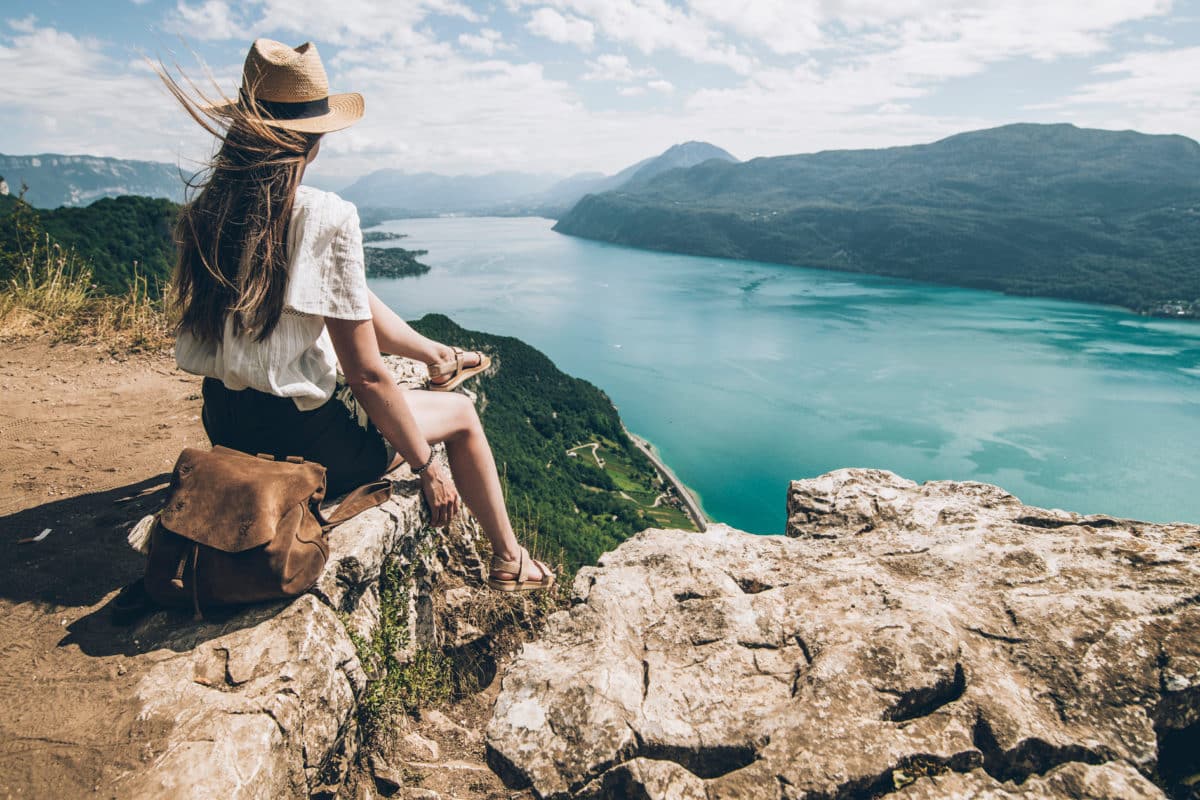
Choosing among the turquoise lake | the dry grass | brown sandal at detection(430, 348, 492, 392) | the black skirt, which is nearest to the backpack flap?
the black skirt

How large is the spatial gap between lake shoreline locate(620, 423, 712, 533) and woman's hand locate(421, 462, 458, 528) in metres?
28.5

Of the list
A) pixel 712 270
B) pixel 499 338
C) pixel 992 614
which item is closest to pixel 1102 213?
pixel 712 270

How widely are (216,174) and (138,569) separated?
1658mm

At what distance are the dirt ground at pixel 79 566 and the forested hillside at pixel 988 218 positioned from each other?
92.8 meters

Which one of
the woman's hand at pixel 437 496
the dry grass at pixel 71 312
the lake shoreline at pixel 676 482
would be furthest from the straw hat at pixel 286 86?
the lake shoreline at pixel 676 482

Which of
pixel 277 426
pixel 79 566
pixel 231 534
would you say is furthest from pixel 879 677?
pixel 79 566

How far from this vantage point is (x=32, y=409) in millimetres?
4234

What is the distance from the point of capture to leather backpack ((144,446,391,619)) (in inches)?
72.8

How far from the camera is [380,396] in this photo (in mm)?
2082

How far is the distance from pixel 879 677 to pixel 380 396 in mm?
1872

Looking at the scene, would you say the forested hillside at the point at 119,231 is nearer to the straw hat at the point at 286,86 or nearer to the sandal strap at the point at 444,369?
the sandal strap at the point at 444,369

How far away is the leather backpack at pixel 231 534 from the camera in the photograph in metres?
1.85

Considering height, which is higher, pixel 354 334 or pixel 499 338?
pixel 354 334

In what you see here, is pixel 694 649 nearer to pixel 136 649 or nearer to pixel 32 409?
pixel 136 649
